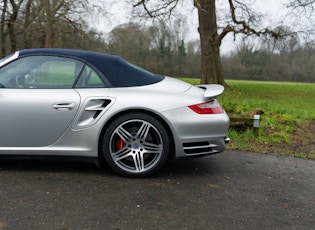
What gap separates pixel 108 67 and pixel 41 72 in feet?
2.43

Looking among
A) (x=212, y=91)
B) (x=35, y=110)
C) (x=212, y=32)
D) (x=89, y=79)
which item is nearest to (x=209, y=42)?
(x=212, y=32)

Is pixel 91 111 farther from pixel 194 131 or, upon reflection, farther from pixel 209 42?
pixel 209 42

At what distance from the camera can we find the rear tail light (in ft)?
11.4

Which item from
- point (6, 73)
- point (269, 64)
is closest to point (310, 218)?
point (6, 73)

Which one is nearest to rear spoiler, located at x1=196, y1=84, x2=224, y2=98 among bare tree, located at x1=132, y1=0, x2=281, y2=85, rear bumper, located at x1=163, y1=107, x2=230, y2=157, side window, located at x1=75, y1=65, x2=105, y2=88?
rear bumper, located at x1=163, y1=107, x2=230, y2=157

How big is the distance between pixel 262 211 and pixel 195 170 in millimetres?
1156

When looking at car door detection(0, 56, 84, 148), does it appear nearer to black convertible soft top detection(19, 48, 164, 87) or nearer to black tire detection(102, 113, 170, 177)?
black convertible soft top detection(19, 48, 164, 87)

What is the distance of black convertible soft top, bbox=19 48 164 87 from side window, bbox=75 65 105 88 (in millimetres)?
56

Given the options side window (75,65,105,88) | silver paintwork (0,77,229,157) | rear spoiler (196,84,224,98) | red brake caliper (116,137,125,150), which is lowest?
red brake caliper (116,137,125,150)

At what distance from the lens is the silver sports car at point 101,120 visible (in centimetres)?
340

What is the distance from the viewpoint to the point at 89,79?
3.58 m

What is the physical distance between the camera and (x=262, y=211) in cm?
279

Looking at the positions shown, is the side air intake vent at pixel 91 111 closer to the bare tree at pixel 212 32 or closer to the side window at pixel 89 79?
the side window at pixel 89 79

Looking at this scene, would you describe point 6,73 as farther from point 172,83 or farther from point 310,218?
point 310,218
